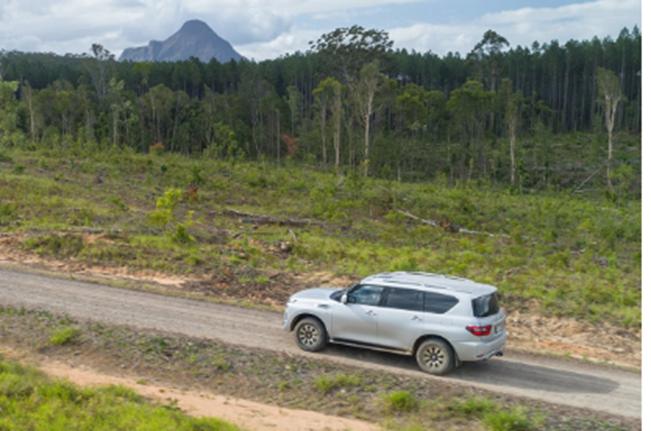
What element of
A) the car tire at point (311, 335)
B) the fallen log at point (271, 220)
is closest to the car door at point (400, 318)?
the car tire at point (311, 335)

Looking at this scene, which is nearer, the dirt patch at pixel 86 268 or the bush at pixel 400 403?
the bush at pixel 400 403

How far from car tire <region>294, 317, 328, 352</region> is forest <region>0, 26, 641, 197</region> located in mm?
42216

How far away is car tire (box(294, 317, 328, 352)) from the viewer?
614 inches

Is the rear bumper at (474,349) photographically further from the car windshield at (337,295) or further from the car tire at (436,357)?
the car windshield at (337,295)

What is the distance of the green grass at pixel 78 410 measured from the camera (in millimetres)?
10711

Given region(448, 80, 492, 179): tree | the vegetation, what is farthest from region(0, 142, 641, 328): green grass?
region(448, 80, 492, 179): tree

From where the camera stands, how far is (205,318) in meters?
18.6

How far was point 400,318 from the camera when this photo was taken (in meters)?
14.8

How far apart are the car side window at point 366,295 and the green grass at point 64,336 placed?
6.34 m

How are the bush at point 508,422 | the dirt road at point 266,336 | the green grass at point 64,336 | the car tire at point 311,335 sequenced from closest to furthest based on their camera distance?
the bush at point 508,422 → the dirt road at point 266,336 → the green grass at point 64,336 → the car tire at point 311,335

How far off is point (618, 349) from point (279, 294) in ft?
32.0
